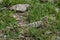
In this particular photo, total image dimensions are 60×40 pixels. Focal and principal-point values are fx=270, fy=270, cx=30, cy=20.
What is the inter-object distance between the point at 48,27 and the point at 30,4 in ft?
3.82

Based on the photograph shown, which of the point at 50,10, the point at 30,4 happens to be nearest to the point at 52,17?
the point at 50,10

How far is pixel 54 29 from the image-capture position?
5.63m

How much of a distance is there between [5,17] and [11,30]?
511 millimetres

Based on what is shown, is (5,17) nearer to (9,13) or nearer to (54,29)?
(9,13)

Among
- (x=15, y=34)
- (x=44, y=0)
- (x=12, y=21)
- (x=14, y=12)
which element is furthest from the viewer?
(x=44, y=0)

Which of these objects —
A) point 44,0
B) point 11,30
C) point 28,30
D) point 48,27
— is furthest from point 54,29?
point 44,0

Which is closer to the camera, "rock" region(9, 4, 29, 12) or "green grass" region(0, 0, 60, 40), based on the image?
"green grass" region(0, 0, 60, 40)

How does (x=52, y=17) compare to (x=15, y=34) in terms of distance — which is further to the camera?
(x=52, y=17)

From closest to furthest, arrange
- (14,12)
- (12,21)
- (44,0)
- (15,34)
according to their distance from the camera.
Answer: (15,34)
(12,21)
(14,12)
(44,0)

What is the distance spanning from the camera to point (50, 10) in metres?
6.44

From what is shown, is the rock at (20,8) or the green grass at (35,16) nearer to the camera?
the green grass at (35,16)

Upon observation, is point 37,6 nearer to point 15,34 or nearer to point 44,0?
point 44,0

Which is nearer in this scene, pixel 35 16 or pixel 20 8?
pixel 35 16

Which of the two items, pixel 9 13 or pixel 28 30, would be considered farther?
pixel 9 13
